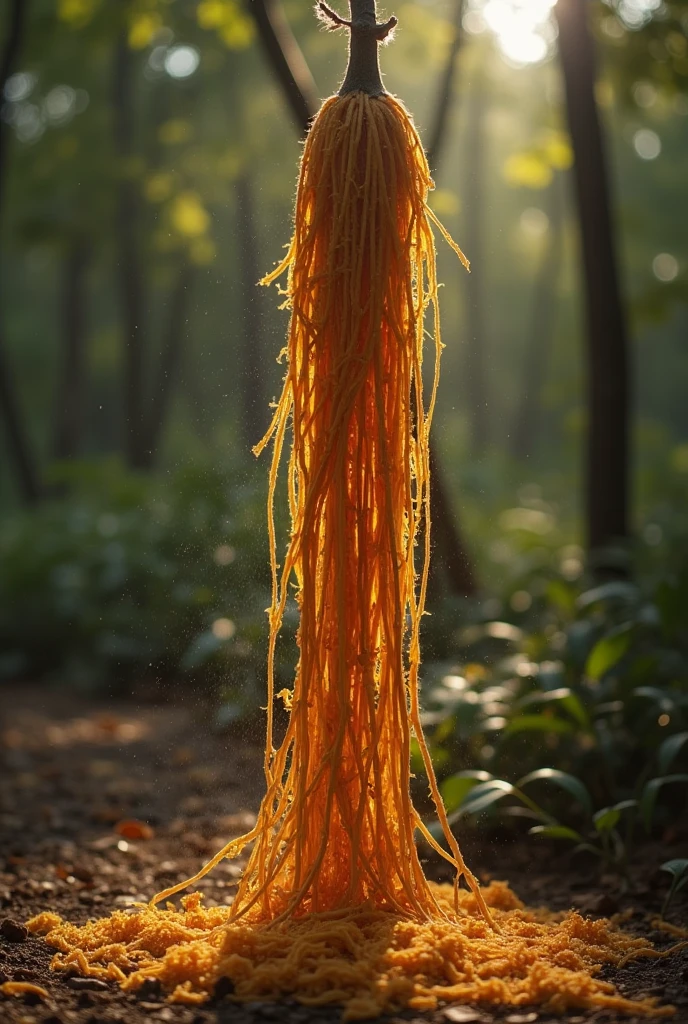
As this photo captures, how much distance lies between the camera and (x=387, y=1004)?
7.38 feet

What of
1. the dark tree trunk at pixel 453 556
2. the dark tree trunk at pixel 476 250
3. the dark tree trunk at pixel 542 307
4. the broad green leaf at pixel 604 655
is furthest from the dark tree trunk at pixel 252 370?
the dark tree trunk at pixel 542 307

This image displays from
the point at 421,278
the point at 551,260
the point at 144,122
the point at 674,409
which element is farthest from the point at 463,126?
the point at 421,278

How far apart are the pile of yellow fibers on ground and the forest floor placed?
0.04 meters

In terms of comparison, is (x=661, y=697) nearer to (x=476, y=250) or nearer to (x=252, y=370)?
(x=252, y=370)

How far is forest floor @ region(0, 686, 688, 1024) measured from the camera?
2.29 meters

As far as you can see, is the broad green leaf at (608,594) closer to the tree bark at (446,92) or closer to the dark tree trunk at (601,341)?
the dark tree trunk at (601,341)

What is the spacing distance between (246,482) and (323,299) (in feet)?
14.0

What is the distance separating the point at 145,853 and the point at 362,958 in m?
1.62

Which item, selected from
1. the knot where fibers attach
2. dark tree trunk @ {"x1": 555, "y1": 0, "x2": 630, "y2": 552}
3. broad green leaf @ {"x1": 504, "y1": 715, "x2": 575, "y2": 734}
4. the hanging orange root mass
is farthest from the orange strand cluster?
dark tree trunk @ {"x1": 555, "y1": 0, "x2": 630, "y2": 552}

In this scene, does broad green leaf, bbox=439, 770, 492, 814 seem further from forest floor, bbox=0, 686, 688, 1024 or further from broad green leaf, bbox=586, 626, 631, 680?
broad green leaf, bbox=586, 626, 631, 680

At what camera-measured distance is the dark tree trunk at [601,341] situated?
6.33 metres

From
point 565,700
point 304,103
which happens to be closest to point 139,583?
point 304,103

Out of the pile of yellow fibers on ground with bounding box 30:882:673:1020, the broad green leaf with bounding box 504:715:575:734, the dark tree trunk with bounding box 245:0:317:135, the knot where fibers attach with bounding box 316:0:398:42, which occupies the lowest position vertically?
the pile of yellow fibers on ground with bounding box 30:882:673:1020

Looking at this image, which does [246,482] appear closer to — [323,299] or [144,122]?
[323,299]
